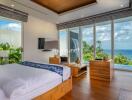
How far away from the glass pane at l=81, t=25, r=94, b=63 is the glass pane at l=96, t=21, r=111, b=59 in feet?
1.09

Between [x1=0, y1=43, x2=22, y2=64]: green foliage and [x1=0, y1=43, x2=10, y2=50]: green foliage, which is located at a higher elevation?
[x1=0, y1=43, x2=10, y2=50]: green foliage

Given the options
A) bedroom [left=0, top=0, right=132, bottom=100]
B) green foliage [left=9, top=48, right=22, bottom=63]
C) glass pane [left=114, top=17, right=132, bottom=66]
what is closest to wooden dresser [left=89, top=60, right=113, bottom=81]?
bedroom [left=0, top=0, right=132, bottom=100]

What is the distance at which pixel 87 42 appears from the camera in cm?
620

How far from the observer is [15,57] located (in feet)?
15.4

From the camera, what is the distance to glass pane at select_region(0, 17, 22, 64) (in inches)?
168

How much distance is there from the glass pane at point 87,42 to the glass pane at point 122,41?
1.22 m

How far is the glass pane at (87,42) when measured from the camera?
5.96 meters

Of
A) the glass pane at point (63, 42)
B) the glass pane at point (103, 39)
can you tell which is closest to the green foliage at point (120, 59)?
the glass pane at point (103, 39)

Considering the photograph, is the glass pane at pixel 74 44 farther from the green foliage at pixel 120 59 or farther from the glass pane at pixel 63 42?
the green foliage at pixel 120 59

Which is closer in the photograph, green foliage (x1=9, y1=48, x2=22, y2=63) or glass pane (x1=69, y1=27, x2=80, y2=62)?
green foliage (x1=9, y1=48, x2=22, y2=63)

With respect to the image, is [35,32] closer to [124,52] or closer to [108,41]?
[108,41]

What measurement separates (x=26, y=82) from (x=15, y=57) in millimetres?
3328

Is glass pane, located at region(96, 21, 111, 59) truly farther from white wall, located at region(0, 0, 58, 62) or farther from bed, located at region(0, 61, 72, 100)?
bed, located at region(0, 61, 72, 100)

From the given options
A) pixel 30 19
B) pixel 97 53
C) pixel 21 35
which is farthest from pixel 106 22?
pixel 21 35
